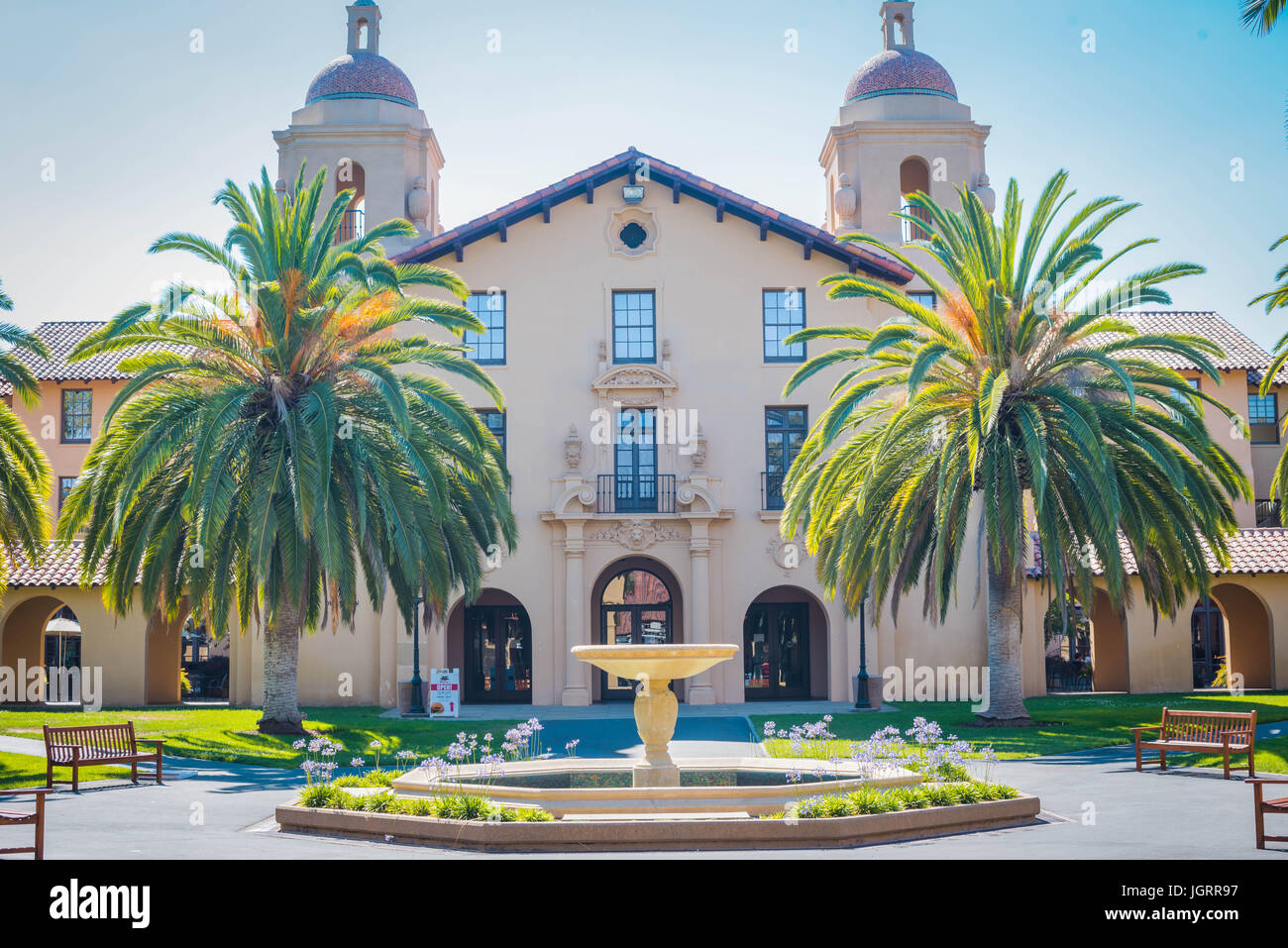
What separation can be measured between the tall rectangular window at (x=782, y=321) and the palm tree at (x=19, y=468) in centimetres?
1688

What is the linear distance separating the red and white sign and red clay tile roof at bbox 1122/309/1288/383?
22.8 m

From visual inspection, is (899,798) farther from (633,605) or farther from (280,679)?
(633,605)

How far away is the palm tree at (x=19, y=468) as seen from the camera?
20500mm

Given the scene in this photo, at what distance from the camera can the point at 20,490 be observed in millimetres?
20750

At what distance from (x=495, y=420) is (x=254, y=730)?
10.6 m

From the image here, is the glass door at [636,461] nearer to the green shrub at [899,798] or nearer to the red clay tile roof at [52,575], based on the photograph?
the red clay tile roof at [52,575]

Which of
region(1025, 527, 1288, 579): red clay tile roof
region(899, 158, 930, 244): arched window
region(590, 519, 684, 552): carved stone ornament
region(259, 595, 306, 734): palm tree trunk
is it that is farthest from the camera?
region(899, 158, 930, 244): arched window

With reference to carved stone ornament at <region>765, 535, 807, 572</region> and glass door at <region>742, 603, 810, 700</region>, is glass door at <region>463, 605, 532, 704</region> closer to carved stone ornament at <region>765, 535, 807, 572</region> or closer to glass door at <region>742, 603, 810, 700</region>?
glass door at <region>742, 603, 810, 700</region>

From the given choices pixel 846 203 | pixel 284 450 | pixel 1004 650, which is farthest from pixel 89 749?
pixel 846 203

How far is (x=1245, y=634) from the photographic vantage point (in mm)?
34219

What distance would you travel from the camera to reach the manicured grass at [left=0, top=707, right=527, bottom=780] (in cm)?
1959

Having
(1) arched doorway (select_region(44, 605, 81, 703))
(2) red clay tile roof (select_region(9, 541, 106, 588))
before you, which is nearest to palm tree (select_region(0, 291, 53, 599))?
(2) red clay tile roof (select_region(9, 541, 106, 588))

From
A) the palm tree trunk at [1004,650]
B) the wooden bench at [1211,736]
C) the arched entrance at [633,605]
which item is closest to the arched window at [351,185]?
Answer: the arched entrance at [633,605]
